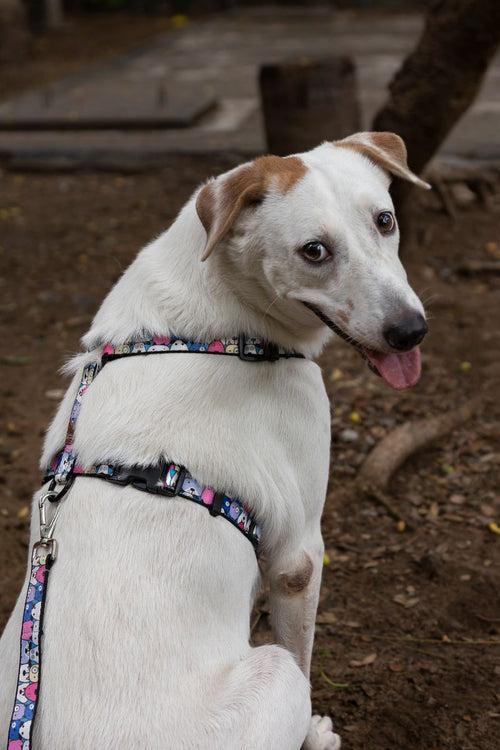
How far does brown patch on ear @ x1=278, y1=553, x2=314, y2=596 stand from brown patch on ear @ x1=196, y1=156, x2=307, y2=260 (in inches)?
37.8

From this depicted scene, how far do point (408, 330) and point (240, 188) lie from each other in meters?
0.58

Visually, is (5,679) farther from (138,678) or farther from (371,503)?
(371,503)

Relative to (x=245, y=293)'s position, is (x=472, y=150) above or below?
below

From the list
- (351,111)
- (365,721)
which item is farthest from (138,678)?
(351,111)

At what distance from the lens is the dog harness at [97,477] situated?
6.76ft

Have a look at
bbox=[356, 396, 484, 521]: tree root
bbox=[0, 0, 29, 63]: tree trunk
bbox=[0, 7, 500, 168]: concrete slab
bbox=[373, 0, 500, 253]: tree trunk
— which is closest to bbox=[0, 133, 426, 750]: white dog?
bbox=[356, 396, 484, 521]: tree root

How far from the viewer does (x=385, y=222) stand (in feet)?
8.20

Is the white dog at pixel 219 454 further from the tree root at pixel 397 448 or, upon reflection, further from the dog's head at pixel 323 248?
the tree root at pixel 397 448

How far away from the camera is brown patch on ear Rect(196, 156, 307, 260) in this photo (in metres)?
2.43

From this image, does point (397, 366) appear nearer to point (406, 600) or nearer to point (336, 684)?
point (336, 684)

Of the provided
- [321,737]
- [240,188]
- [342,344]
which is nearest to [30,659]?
[321,737]

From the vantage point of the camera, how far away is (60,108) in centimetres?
1017

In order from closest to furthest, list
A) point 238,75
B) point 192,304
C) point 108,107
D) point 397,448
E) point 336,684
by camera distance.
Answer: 1. point 192,304
2. point 336,684
3. point 397,448
4. point 108,107
5. point 238,75

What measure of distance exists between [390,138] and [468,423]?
214 cm
